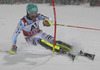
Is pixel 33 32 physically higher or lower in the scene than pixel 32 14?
lower

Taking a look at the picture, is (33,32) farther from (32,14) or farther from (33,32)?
(32,14)

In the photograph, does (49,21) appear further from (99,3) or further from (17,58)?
(99,3)

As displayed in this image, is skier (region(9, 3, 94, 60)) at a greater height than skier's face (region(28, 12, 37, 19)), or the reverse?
skier's face (region(28, 12, 37, 19))

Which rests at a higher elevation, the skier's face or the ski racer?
the skier's face

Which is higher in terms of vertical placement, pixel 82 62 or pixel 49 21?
pixel 49 21

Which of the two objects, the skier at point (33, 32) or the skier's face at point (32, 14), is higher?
the skier's face at point (32, 14)

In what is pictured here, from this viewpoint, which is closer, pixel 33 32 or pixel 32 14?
pixel 32 14

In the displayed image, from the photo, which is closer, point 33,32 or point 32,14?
point 32,14

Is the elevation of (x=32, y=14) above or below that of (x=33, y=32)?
above

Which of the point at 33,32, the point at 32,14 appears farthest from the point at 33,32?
the point at 32,14

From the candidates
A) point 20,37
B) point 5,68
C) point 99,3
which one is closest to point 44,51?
point 5,68

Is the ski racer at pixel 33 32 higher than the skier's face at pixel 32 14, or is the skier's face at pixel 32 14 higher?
the skier's face at pixel 32 14

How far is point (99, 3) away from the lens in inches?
415

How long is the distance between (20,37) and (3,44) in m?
0.73
